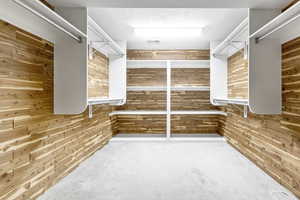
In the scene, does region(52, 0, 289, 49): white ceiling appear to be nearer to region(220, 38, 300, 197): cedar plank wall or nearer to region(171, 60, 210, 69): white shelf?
region(171, 60, 210, 69): white shelf

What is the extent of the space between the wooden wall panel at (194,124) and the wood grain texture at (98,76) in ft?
5.00

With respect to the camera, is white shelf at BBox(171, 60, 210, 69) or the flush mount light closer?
the flush mount light

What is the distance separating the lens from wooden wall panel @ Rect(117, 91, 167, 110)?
4.00 meters

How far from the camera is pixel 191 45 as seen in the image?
143 inches

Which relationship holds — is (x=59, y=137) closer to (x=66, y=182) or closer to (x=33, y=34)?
(x=66, y=182)

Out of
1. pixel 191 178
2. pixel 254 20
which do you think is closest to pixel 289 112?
pixel 254 20

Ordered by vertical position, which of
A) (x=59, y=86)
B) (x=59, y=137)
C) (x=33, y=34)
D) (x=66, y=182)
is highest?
(x=33, y=34)

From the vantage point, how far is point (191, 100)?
157 inches

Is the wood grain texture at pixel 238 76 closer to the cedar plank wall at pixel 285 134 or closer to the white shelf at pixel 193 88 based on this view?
the white shelf at pixel 193 88

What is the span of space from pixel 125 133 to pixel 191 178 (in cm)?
225

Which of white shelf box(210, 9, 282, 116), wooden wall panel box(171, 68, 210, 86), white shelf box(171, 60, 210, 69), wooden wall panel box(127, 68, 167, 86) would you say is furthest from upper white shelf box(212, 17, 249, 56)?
wooden wall panel box(127, 68, 167, 86)

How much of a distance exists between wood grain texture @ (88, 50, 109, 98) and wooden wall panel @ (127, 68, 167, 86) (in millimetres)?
619

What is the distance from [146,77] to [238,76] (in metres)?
1.75

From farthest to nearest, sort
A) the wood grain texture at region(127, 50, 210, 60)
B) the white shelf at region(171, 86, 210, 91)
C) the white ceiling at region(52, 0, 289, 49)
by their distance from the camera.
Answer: the wood grain texture at region(127, 50, 210, 60)
the white shelf at region(171, 86, 210, 91)
the white ceiling at region(52, 0, 289, 49)
